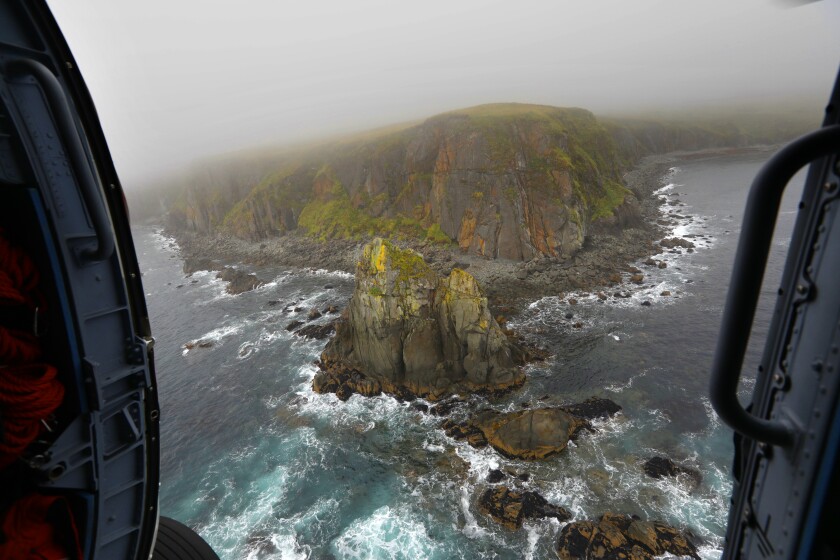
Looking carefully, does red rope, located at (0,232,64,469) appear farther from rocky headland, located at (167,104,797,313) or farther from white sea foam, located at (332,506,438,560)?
rocky headland, located at (167,104,797,313)

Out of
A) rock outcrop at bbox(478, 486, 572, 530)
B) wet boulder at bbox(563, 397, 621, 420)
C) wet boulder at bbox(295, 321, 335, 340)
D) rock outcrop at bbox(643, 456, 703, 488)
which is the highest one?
wet boulder at bbox(563, 397, 621, 420)

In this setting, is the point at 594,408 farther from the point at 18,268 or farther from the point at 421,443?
the point at 18,268

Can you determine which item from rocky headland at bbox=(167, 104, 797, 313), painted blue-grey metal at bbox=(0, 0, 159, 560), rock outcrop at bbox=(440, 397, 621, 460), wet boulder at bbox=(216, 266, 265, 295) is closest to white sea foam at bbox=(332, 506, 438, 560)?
rock outcrop at bbox=(440, 397, 621, 460)

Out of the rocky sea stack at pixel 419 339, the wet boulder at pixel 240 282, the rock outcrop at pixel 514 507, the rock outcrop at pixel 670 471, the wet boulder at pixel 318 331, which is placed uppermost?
the rocky sea stack at pixel 419 339

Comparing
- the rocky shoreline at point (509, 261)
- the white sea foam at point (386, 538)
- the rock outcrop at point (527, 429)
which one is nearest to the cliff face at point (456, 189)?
the rocky shoreline at point (509, 261)

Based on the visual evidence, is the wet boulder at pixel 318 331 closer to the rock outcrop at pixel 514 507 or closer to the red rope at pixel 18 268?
the rock outcrop at pixel 514 507

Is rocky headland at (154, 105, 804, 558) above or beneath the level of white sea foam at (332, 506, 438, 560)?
above

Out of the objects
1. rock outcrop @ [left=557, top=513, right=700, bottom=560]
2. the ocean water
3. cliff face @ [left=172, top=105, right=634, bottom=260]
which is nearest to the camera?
rock outcrop @ [left=557, top=513, right=700, bottom=560]
